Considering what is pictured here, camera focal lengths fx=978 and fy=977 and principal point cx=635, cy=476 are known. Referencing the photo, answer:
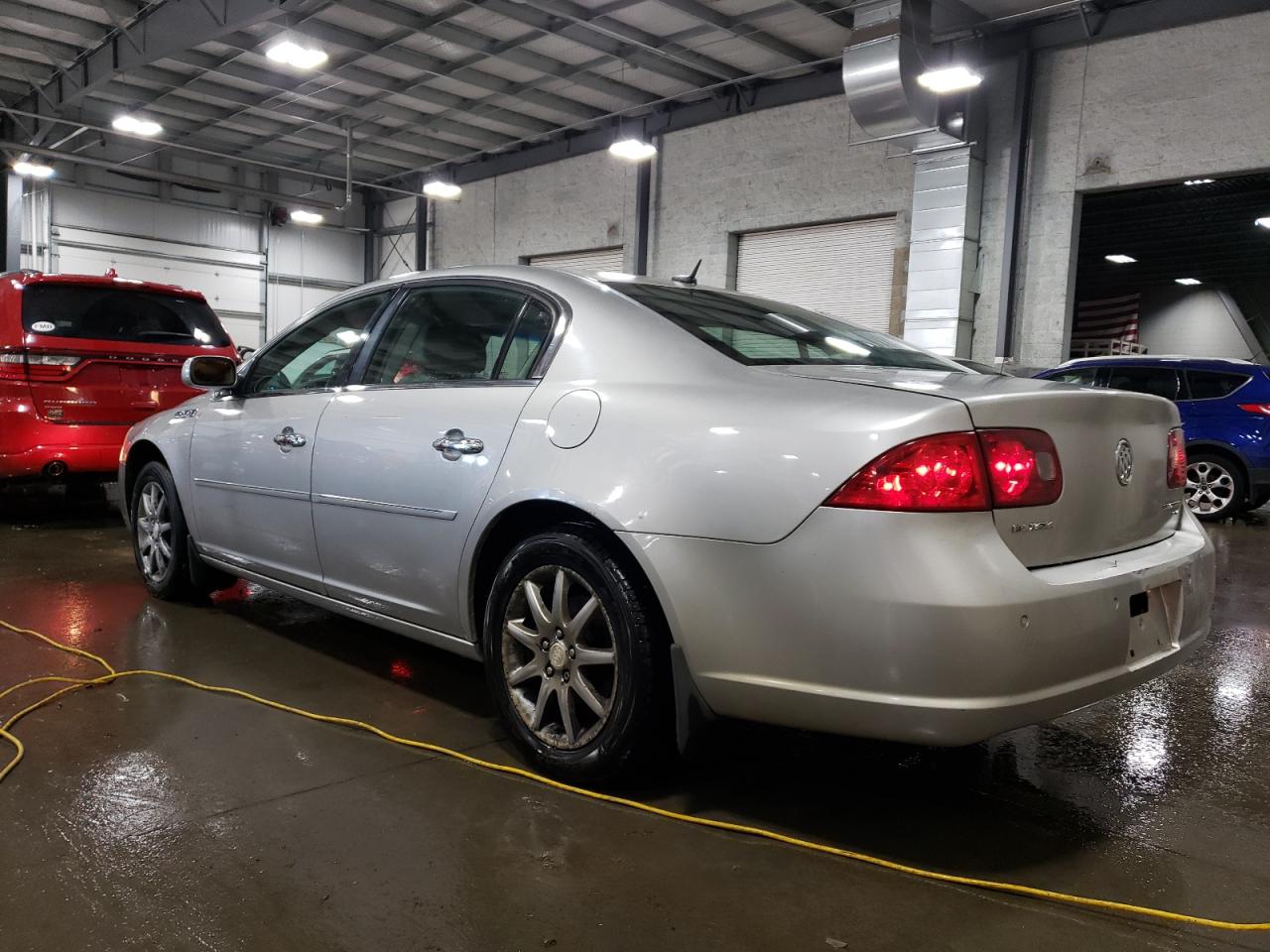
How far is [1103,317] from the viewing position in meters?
22.5

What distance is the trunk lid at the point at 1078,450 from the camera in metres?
1.96

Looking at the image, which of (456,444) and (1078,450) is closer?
(1078,450)

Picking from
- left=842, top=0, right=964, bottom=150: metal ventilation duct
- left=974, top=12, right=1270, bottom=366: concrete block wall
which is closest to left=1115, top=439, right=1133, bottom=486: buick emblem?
left=842, top=0, right=964, bottom=150: metal ventilation duct

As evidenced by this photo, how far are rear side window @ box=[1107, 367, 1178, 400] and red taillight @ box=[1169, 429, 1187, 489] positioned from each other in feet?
22.8

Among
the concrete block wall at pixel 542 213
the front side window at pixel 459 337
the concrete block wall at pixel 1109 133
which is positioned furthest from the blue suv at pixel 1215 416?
the concrete block wall at pixel 542 213

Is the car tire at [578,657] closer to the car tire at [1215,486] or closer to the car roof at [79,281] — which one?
the car roof at [79,281]

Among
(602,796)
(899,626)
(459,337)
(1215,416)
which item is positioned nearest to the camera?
(899,626)

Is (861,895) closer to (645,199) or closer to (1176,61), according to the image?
(1176,61)

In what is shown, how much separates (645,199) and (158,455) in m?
12.2

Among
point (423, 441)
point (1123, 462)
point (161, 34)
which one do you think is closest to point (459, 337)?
point (423, 441)

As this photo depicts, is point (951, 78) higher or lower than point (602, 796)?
higher

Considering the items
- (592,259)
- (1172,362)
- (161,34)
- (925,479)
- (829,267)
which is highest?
(161,34)

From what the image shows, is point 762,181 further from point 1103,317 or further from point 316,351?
point 1103,317

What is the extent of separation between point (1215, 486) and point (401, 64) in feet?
37.8
